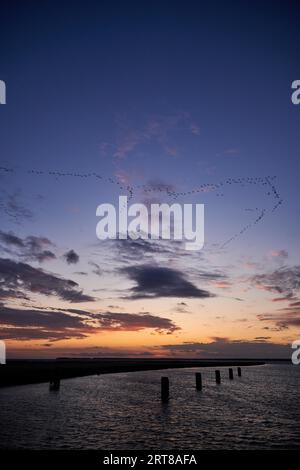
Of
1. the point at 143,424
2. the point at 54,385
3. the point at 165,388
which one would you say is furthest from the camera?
the point at 54,385

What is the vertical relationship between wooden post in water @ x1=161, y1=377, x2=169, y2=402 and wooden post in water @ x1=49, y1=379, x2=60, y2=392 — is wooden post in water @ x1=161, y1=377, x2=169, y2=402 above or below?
above

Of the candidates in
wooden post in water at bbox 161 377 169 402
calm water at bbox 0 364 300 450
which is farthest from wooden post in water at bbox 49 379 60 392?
wooden post in water at bbox 161 377 169 402

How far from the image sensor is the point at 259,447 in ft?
61.9

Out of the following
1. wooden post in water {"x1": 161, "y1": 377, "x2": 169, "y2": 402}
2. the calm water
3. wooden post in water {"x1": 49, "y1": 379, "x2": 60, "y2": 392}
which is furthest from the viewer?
wooden post in water {"x1": 49, "y1": 379, "x2": 60, "y2": 392}

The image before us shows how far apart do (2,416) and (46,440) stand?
832 centimetres

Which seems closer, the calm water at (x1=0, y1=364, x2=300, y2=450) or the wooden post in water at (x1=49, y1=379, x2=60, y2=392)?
the calm water at (x1=0, y1=364, x2=300, y2=450)

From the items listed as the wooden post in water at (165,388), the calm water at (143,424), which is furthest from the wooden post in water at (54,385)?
the wooden post in water at (165,388)

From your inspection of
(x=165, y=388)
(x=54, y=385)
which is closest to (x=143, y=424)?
(x=165, y=388)

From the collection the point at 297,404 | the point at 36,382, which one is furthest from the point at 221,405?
the point at 36,382

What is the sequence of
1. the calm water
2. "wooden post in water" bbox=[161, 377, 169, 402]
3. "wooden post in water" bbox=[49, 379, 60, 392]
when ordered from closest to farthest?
the calm water
"wooden post in water" bbox=[161, 377, 169, 402]
"wooden post in water" bbox=[49, 379, 60, 392]

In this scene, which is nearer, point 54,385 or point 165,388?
point 165,388

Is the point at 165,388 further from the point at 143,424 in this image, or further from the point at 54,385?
the point at 54,385

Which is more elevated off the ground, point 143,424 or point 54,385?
point 143,424

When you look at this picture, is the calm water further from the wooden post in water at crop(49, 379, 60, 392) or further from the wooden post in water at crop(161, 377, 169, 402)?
the wooden post in water at crop(49, 379, 60, 392)
